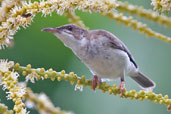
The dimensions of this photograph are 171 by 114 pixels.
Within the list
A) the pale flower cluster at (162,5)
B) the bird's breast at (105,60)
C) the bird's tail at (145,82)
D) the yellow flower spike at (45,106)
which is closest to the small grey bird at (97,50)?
the bird's breast at (105,60)

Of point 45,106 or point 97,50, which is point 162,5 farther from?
point 97,50

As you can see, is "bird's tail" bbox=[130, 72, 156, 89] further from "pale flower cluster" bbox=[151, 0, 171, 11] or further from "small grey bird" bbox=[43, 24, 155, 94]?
"pale flower cluster" bbox=[151, 0, 171, 11]

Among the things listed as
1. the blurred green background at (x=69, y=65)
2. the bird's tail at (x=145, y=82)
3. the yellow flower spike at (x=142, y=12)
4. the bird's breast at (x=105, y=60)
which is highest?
the blurred green background at (x=69, y=65)

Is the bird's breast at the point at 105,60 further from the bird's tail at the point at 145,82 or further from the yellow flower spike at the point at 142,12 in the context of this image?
the yellow flower spike at the point at 142,12

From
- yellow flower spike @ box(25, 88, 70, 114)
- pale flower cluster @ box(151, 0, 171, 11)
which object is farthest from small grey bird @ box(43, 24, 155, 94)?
yellow flower spike @ box(25, 88, 70, 114)

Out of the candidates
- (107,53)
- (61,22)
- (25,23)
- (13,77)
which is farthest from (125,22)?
(61,22)

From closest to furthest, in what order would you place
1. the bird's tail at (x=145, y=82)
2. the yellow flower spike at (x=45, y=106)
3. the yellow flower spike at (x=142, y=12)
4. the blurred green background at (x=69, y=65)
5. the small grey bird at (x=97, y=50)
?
the yellow flower spike at (x=45, y=106) → the yellow flower spike at (x=142, y=12) → the small grey bird at (x=97, y=50) → the bird's tail at (x=145, y=82) → the blurred green background at (x=69, y=65)

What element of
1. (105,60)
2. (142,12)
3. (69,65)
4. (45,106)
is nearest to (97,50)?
(105,60)

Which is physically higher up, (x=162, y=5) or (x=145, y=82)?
(x=145, y=82)
